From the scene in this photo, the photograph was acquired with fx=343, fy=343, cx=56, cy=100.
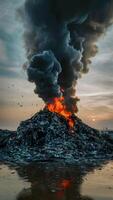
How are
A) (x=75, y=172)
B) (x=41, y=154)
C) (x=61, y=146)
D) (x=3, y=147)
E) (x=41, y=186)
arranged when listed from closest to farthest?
(x=41, y=186) → (x=75, y=172) → (x=41, y=154) → (x=61, y=146) → (x=3, y=147)

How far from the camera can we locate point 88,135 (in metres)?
59.7

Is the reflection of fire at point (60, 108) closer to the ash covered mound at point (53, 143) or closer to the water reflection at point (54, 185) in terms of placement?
the ash covered mound at point (53, 143)

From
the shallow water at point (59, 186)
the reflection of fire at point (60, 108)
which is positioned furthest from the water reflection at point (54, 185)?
the reflection of fire at point (60, 108)

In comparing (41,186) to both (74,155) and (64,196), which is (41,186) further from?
(74,155)

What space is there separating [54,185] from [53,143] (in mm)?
27521

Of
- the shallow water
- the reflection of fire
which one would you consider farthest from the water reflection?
the reflection of fire

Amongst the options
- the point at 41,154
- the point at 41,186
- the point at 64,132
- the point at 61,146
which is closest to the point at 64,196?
the point at 41,186

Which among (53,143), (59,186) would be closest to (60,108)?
(53,143)

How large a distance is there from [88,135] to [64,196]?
3918 cm

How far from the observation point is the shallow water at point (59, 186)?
20.8 metres

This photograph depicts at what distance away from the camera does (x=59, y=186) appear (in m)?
24.7

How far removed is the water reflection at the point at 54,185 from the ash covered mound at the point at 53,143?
998 centimetres

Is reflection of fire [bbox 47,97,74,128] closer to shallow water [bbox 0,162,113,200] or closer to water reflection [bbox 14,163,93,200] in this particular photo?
water reflection [bbox 14,163,93,200]

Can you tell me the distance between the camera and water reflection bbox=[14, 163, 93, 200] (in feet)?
67.8
